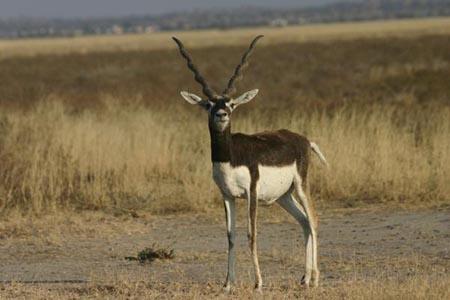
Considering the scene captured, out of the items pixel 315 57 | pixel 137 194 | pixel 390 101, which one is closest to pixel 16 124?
pixel 137 194

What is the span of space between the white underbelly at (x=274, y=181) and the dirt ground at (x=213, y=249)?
2.77 ft

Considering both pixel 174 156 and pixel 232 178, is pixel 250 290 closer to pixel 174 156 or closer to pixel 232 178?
pixel 232 178

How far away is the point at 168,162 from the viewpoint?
16969 mm

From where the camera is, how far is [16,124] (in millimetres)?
19031

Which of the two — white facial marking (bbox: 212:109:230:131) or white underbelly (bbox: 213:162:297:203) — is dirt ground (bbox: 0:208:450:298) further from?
white facial marking (bbox: 212:109:230:131)

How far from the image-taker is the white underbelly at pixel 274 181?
9.88 metres

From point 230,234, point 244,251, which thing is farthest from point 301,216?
point 244,251

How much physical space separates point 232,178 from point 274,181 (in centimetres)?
51

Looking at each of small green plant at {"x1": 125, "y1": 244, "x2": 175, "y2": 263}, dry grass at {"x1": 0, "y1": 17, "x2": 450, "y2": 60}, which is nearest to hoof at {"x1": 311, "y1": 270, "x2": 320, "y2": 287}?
small green plant at {"x1": 125, "y1": 244, "x2": 175, "y2": 263}

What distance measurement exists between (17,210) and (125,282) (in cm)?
518

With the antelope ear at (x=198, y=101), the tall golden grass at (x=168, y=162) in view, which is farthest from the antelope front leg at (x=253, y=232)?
the tall golden grass at (x=168, y=162)

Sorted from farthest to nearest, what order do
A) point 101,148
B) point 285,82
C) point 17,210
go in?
point 285,82 < point 101,148 < point 17,210

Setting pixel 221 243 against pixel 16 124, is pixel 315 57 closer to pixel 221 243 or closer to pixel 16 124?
pixel 16 124

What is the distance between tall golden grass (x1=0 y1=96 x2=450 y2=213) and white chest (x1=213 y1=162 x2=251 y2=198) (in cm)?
521
